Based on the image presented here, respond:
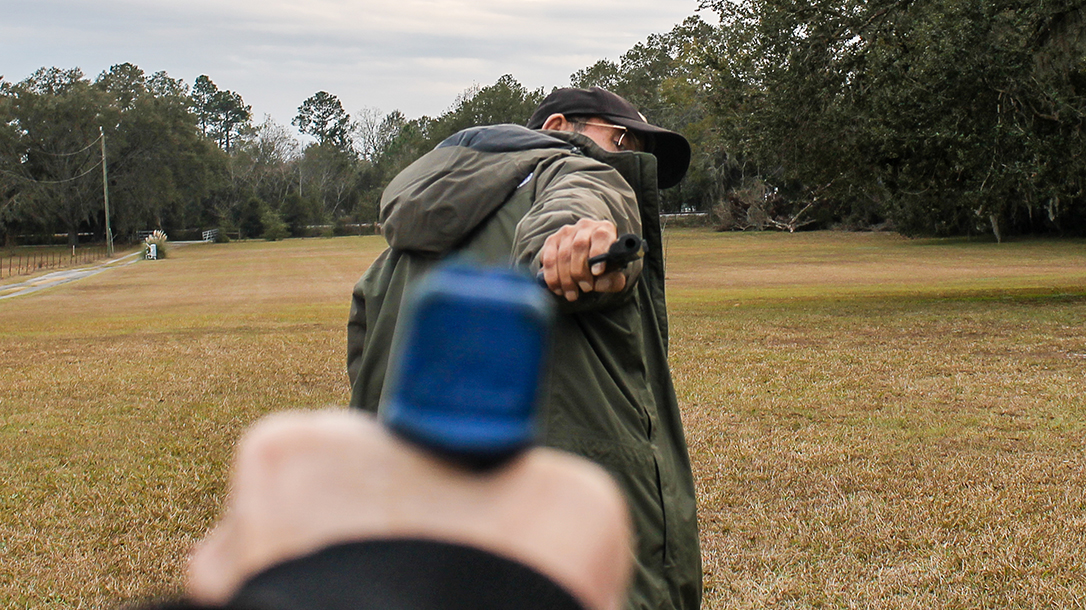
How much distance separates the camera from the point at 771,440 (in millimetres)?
7492

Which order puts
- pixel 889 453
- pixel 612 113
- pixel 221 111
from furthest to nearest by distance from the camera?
pixel 221 111
pixel 889 453
pixel 612 113

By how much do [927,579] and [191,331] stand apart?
43.7 ft

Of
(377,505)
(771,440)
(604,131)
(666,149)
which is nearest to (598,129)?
(604,131)

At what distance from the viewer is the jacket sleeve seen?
5.27 ft

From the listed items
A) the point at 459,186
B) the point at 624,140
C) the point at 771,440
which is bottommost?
the point at 771,440

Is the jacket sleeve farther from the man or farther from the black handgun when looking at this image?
the black handgun

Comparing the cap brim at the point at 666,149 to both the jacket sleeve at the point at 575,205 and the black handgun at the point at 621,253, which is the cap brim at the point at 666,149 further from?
the black handgun at the point at 621,253

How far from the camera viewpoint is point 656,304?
2297 mm

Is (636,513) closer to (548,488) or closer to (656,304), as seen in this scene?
(656,304)

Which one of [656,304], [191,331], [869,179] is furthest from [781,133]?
[656,304]

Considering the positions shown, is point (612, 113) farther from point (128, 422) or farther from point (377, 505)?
point (128, 422)

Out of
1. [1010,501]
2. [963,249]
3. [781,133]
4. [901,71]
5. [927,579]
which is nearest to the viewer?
[927,579]

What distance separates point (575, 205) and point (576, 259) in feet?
1.09

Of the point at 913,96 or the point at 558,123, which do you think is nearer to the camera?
the point at 558,123
